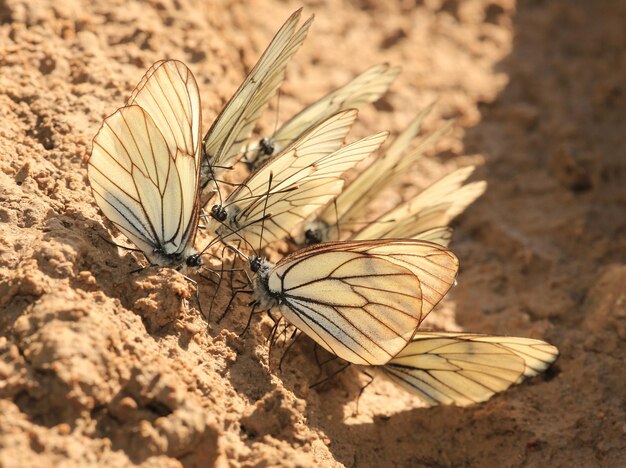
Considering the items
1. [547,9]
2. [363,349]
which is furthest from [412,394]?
[547,9]

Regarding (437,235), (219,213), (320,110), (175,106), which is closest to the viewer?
(175,106)

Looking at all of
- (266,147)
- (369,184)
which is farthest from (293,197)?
(369,184)

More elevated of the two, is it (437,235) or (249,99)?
(249,99)

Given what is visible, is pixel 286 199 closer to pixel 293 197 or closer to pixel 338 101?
pixel 293 197

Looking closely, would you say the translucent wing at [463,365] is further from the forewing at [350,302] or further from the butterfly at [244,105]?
the butterfly at [244,105]

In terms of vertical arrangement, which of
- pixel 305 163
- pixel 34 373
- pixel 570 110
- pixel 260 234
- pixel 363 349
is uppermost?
pixel 570 110

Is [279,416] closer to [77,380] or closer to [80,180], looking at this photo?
[77,380]

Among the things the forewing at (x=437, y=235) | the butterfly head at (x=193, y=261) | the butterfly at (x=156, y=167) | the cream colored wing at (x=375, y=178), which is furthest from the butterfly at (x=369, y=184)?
the butterfly at (x=156, y=167)

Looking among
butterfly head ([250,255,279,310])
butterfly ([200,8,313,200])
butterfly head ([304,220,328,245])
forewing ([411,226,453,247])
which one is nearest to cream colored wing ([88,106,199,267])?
butterfly head ([250,255,279,310])
